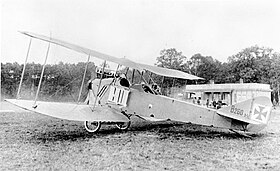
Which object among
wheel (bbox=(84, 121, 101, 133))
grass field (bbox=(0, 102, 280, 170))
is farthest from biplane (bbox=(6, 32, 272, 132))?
grass field (bbox=(0, 102, 280, 170))

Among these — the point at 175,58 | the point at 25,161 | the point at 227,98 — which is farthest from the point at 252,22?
the point at 175,58

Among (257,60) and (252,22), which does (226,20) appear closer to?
(252,22)

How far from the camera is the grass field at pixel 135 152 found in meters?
4.80

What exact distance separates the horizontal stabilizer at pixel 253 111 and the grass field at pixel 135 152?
588mm

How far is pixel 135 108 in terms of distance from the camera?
29.1ft

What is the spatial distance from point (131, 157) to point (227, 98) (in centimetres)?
2609

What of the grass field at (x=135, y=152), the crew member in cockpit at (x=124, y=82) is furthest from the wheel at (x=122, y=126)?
the crew member in cockpit at (x=124, y=82)

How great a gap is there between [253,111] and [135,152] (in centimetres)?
387

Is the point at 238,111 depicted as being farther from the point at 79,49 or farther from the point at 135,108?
the point at 79,49

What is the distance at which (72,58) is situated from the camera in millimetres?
8945

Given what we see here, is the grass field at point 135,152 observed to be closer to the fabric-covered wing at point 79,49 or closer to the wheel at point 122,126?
the wheel at point 122,126

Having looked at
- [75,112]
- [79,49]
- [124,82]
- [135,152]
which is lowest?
[135,152]

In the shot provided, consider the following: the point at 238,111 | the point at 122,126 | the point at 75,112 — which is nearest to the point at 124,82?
the point at 122,126

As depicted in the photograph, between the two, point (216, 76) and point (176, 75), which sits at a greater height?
point (216, 76)
